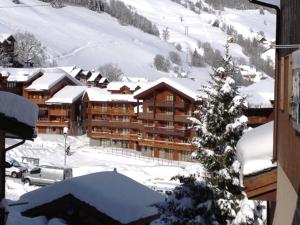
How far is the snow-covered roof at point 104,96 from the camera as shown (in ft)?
183

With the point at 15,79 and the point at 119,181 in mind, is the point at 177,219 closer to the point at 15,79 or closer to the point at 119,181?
the point at 119,181

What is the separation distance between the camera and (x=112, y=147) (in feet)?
185

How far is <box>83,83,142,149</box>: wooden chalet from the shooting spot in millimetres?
56031

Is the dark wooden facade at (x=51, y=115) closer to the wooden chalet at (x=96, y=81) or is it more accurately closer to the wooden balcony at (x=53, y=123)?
the wooden balcony at (x=53, y=123)

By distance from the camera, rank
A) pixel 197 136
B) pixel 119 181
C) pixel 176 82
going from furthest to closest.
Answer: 1. pixel 176 82
2. pixel 197 136
3. pixel 119 181

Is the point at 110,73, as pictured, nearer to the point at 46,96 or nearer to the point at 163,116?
the point at 46,96

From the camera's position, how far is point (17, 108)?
22.2 ft

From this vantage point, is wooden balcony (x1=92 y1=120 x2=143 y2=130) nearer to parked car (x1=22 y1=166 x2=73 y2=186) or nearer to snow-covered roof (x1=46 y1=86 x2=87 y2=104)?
snow-covered roof (x1=46 y1=86 x2=87 y2=104)

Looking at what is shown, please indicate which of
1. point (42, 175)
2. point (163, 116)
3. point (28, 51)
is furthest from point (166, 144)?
point (28, 51)

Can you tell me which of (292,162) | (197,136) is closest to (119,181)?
(197,136)

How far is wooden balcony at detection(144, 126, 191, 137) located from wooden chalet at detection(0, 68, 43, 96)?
15838mm

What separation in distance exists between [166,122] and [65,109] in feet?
41.4

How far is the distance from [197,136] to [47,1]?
156430mm

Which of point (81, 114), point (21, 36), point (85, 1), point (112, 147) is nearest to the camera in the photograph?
point (112, 147)
